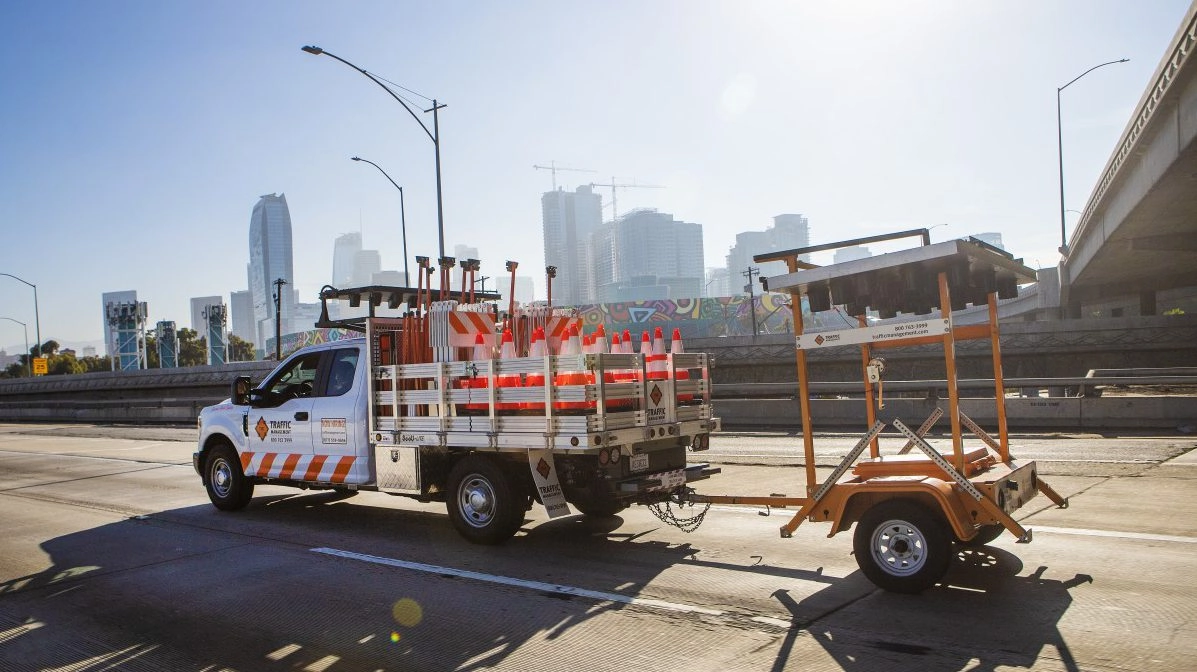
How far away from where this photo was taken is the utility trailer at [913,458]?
574 cm

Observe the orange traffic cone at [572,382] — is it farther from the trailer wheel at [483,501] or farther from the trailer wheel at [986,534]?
the trailer wheel at [986,534]

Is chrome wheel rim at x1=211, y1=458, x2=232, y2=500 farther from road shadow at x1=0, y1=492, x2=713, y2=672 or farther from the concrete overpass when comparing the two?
the concrete overpass

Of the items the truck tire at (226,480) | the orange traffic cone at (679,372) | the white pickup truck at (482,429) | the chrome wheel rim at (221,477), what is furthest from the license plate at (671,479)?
the chrome wheel rim at (221,477)

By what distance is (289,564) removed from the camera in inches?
304

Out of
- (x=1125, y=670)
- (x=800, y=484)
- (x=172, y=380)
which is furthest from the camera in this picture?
(x=172, y=380)

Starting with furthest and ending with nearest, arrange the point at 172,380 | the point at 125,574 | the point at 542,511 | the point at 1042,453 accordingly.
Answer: the point at 172,380, the point at 1042,453, the point at 542,511, the point at 125,574

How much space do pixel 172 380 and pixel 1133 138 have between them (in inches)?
2563

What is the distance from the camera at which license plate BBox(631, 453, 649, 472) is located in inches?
304

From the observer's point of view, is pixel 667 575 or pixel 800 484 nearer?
pixel 667 575

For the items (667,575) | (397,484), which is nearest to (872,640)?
→ (667,575)

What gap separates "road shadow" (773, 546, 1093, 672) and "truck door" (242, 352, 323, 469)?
5929 mm

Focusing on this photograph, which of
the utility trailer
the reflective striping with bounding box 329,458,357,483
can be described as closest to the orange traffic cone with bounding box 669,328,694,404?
the utility trailer

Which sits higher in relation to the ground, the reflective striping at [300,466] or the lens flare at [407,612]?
the reflective striping at [300,466]

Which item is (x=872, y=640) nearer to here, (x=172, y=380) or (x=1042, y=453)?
(x=1042, y=453)
